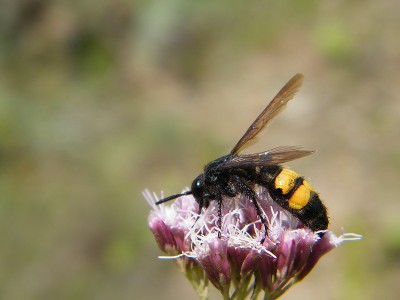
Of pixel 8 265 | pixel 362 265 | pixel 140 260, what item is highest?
pixel 8 265

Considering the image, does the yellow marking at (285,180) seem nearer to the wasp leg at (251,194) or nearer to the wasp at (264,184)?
the wasp at (264,184)

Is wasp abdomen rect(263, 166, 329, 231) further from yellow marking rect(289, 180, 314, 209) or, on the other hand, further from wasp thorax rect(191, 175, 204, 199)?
wasp thorax rect(191, 175, 204, 199)

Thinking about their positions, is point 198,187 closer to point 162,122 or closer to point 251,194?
point 251,194

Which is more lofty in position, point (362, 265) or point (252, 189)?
point (252, 189)

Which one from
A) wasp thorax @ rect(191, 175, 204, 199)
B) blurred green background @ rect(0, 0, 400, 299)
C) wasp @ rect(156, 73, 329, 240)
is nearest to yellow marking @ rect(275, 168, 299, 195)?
wasp @ rect(156, 73, 329, 240)

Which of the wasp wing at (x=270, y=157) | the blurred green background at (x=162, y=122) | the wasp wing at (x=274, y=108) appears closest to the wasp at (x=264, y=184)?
the wasp wing at (x=270, y=157)

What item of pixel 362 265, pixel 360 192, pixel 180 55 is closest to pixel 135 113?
pixel 180 55

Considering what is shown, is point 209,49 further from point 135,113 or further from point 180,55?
point 135,113
